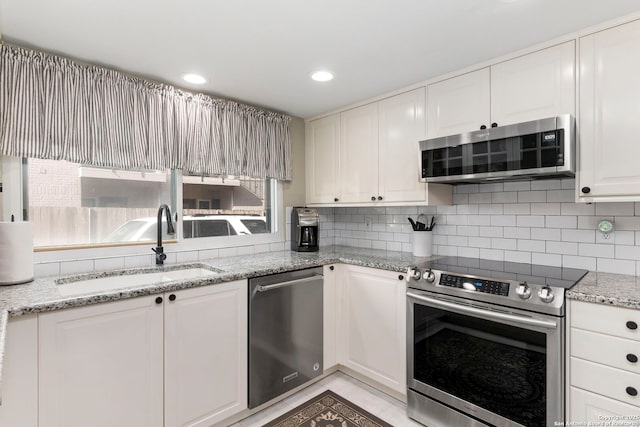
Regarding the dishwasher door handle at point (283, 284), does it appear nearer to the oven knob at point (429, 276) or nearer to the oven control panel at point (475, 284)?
the oven knob at point (429, 276)

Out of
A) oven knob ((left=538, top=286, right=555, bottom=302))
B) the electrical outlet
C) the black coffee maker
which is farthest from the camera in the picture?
the electrical outlet

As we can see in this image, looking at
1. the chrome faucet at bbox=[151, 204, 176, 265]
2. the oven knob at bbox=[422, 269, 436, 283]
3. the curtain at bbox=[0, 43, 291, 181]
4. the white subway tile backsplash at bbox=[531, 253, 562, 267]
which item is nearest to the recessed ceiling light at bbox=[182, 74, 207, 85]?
the curtain at bbox=[0, 43, 291, 181]

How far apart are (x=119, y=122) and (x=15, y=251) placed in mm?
973

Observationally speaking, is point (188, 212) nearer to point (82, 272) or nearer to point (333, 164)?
point (82, 272)

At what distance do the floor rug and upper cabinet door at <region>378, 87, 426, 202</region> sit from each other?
Result: 154 centimetres

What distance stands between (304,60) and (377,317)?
72.8 inches

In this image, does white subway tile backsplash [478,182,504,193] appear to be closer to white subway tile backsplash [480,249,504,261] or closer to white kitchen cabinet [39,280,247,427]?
white subway tile backsplash [480,249,504,261]

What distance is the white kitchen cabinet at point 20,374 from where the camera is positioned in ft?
4.47

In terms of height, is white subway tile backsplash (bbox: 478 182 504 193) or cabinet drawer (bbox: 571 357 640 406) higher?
white subway tile backsplash (bbox: 478 182 504 193)

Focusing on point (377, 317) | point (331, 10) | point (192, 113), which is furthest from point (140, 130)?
point (377, 317)

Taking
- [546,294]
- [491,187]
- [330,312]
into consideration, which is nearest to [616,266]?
[546,294]

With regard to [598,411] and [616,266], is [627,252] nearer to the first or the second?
[616,266]

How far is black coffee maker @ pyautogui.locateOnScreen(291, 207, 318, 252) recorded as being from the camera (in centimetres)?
309

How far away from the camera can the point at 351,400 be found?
2400mm
